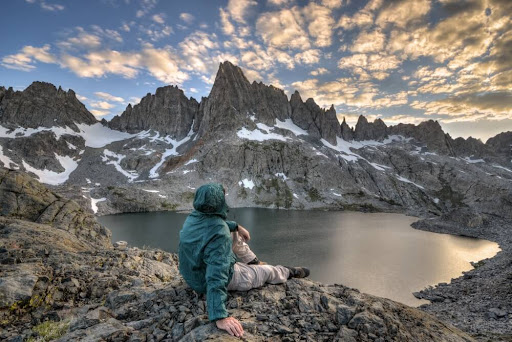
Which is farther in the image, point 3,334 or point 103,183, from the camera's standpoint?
point 103,183

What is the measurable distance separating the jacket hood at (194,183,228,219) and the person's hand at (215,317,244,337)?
2.16 m

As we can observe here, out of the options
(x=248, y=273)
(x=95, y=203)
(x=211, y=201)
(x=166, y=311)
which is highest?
(x=211, y=201)

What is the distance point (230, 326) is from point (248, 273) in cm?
210

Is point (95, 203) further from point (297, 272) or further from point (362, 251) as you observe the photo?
point (297, 272)

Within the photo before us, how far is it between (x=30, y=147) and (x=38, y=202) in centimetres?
19920

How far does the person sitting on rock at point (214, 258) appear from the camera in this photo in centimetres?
518

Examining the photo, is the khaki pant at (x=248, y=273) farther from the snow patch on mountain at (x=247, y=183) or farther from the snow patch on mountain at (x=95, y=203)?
the snow patch on mountain at (x=247, y=183)

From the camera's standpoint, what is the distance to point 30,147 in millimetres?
174375

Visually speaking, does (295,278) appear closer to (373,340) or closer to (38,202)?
(373,340)

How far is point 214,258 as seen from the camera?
555 cm

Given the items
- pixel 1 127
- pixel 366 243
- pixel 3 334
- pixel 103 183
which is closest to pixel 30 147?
pixel 1 127

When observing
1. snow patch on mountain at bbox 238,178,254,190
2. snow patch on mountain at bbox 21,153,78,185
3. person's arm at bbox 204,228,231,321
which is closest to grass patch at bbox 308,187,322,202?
snow patch on mountain at bbox 238,178,254,190

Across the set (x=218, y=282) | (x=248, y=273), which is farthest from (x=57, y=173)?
(x=218, y=282)

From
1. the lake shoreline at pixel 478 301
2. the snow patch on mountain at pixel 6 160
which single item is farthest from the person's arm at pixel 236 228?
the snow patch on mountain at pixel 6 160
